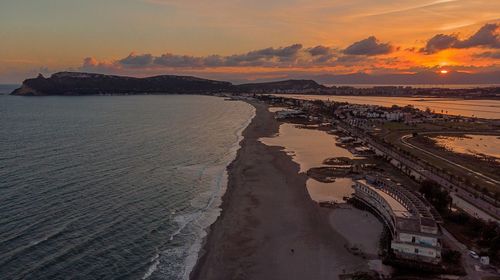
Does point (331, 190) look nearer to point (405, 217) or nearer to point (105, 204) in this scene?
point (405, 217)

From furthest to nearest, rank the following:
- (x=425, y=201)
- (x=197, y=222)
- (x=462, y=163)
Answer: (x=462, y=163) < (x=425, y=201) < (x=197, y=222)

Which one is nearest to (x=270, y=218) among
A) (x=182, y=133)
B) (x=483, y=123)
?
(x=182, y=133)

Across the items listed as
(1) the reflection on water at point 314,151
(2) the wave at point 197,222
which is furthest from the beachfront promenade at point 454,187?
(2) the wave at point 197,222

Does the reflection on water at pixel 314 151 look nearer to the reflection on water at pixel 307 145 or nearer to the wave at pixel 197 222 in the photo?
the reflection on water at pixel 307 145

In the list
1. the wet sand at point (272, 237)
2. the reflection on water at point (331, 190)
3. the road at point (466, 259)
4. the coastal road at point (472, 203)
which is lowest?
the wet sand at point (272, 237)

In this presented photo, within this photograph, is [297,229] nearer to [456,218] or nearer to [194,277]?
[194,277]

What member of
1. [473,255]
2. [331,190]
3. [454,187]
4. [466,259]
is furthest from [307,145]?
[466,259]
